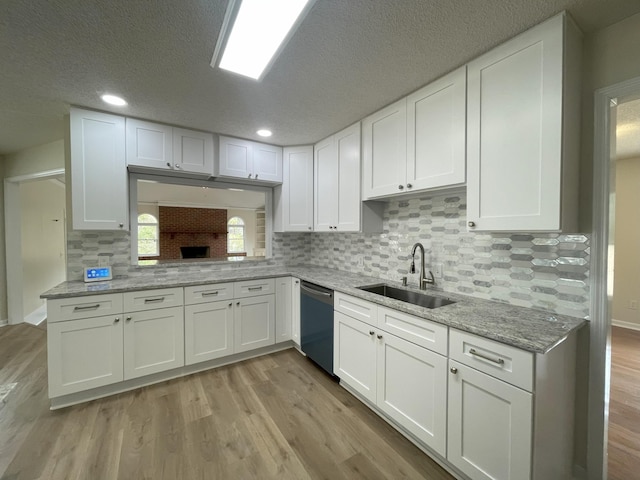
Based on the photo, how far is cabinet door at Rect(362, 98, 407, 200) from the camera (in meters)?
2.08

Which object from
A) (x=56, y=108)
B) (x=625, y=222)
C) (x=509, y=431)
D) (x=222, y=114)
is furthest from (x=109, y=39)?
(x=625, y=222)

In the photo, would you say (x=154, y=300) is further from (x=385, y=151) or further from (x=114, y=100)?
(x=385, y=151)

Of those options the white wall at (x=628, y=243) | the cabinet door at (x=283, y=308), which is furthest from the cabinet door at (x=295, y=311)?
the white wall at (x=628, y=243)

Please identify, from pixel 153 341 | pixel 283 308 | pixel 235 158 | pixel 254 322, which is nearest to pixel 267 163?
pixel 235 158

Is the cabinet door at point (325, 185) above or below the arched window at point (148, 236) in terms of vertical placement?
above

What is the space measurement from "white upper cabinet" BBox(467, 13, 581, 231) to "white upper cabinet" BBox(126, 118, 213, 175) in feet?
7.85

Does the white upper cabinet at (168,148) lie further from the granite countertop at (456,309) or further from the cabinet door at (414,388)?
the cabinet door at (414,388)

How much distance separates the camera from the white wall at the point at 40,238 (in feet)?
13.1

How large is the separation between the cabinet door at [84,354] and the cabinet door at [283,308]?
1.42 metres

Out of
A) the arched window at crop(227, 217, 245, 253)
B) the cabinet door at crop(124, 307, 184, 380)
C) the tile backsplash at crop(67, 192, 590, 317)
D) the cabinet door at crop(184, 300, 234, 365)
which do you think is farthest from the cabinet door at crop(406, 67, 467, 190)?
the cabinet door at crop(124, 307, 184, 380)

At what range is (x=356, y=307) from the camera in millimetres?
2117

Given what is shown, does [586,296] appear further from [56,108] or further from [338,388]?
[56,108]

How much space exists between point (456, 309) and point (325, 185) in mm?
1831

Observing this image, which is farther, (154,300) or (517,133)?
(154,300)
